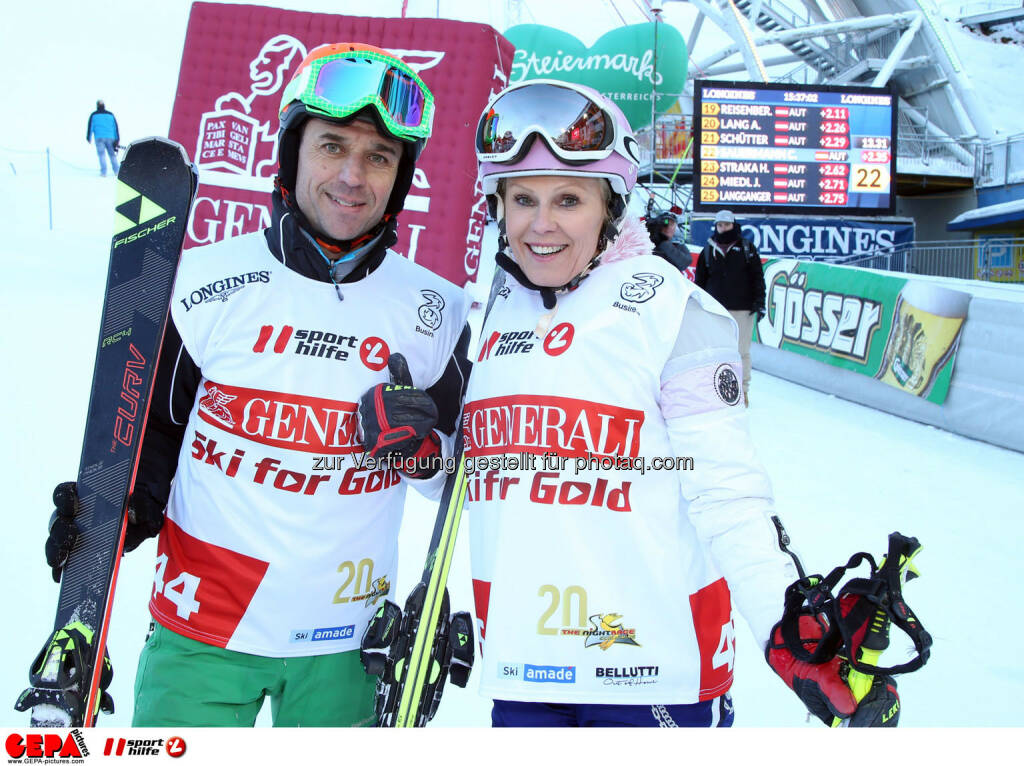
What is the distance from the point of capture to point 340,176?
1766mm

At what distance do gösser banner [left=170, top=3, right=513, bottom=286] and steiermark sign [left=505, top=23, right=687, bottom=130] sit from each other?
40.1 feet

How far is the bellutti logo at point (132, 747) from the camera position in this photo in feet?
5.02

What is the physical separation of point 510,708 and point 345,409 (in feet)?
2.43

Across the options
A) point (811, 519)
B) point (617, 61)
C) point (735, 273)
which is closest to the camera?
point (811, 519)

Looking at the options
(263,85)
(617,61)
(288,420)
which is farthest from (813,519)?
(617,61)

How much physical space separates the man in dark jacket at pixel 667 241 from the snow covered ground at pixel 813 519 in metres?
1.74

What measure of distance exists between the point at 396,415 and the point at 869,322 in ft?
25.2

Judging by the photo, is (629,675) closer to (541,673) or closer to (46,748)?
(541,673)

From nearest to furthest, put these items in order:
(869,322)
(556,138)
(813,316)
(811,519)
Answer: (556,138) → (811,519) → (869,322) → (813,316)

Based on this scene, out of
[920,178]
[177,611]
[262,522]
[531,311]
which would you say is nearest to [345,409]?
[262,522]

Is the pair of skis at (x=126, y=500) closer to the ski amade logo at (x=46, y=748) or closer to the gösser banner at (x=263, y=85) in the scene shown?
the ski amade logo at (x=46, y=748)

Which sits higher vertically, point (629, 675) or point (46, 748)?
point (629, 675)

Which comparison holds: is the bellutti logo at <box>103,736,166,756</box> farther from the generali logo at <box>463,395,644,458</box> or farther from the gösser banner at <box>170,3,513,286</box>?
the gösser banner at <box>170,3,513,286</box>

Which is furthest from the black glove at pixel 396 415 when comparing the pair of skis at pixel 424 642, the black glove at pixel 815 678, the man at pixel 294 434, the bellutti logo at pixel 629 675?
the black glove at pixel 815 678
